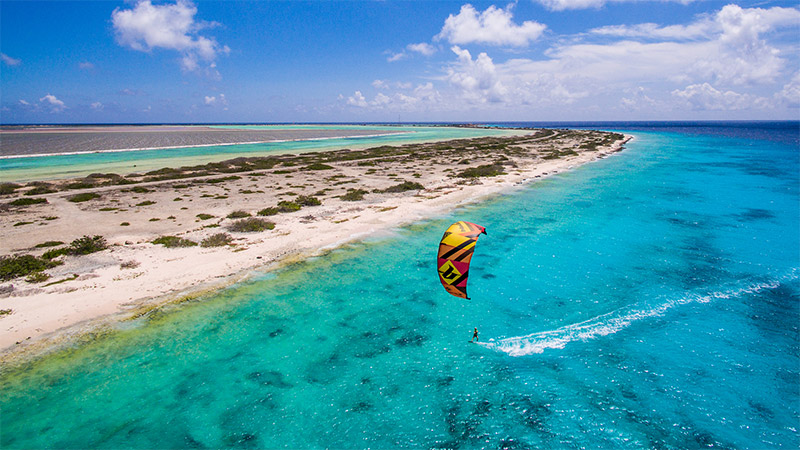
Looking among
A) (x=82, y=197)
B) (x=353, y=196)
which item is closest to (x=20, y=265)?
(x=82, y=197)

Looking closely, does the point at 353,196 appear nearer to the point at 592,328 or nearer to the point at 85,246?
the point at 85,246

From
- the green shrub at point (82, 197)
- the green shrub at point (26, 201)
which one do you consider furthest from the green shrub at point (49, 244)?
the green shrub at point (26, 201)

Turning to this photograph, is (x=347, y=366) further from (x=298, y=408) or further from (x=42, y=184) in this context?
(x=42, y=184)

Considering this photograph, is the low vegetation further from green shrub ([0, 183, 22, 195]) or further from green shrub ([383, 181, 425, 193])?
green shrub ([0, 183, 22, 195])

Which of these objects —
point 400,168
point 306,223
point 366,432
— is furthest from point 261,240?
point 400,168

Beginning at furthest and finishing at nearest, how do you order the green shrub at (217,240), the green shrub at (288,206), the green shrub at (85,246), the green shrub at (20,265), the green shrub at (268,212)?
the green shrub at (288,206) < the green shrub at (268,212) < the green shrub at (217,240) < the green shrub at (85,246) < the green shrub at (20,265)

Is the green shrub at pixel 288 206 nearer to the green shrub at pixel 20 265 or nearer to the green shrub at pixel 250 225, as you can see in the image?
the green shrub at pixel 250 225

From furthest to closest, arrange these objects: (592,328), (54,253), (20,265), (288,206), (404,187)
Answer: (404,187)
(288,206)
(54,253)
(20,265)
(592,328)
